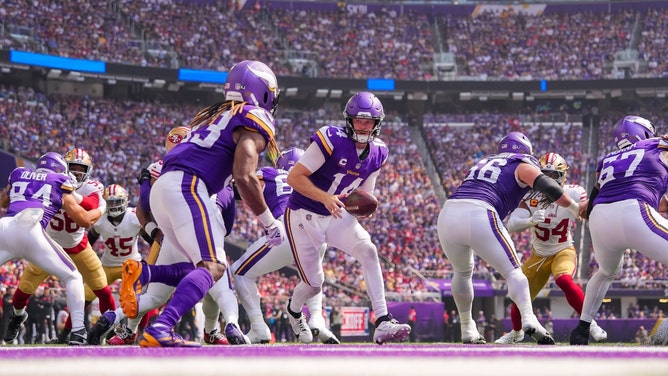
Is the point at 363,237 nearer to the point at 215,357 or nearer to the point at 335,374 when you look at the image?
the point at 215,357

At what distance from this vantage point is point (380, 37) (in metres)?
41.8

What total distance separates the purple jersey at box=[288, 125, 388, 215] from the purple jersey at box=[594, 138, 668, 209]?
1.96 metres

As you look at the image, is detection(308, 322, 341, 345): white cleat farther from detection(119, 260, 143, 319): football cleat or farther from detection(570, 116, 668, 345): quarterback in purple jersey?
detection(119, 260, 143, 319): football cleat

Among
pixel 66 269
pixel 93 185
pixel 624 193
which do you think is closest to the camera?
pixel 624 193

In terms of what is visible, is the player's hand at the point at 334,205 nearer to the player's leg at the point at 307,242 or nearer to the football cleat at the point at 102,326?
the player's leg at the point at 307,242

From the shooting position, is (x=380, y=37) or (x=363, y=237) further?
(x=380, y=37)

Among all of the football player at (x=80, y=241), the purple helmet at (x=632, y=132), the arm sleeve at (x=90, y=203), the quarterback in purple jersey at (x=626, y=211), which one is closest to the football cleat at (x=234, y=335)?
the arm sleeve at (x=90, y=203)

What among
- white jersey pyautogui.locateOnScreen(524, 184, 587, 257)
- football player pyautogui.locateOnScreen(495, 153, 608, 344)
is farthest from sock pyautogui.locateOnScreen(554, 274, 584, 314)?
white jersey pyautogui.locateOnScreen(524, 184, 587, 257)

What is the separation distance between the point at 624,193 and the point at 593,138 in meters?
31.3

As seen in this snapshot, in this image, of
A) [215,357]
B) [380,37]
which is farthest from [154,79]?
[215,357]

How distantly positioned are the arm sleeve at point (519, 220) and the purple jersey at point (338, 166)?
80.4 inches

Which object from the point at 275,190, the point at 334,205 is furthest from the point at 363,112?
the point at 275,190

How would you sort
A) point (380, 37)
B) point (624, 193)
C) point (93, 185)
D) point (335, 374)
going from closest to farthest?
point (335, 374), point (624, 193), point (93, 185), point (380, 37)

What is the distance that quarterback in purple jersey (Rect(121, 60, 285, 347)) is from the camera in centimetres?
628
